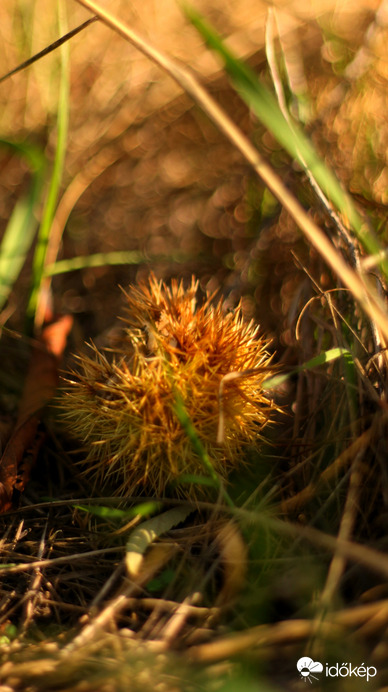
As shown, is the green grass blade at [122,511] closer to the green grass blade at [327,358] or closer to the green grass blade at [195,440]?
the green grass blade at [195,440]

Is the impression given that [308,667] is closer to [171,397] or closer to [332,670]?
[332,670]

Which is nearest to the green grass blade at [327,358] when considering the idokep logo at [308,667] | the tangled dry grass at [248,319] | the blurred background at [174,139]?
the tangled dry grass at [248,319]

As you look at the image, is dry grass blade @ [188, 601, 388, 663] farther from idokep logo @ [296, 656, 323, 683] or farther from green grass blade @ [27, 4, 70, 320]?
green grass blade @ [27, 4, 70, 320]

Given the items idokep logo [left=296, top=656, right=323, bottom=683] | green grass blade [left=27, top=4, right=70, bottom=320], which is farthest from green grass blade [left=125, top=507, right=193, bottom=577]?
green grass blade [left=27, top=4, right=70, bottom=320]

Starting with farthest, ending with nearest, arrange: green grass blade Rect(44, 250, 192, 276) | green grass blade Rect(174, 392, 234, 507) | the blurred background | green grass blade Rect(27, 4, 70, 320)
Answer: the blurred background → green grass blade Rect(44, 250, 192, 276) → green grass blade Rect(27, 4, 70, 320) → green grass blade Rect(174, 392, 234, 507)

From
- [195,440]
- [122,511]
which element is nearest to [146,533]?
[122,511]

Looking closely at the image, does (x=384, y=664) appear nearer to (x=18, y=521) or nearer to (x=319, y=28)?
(x=18, y=521)
